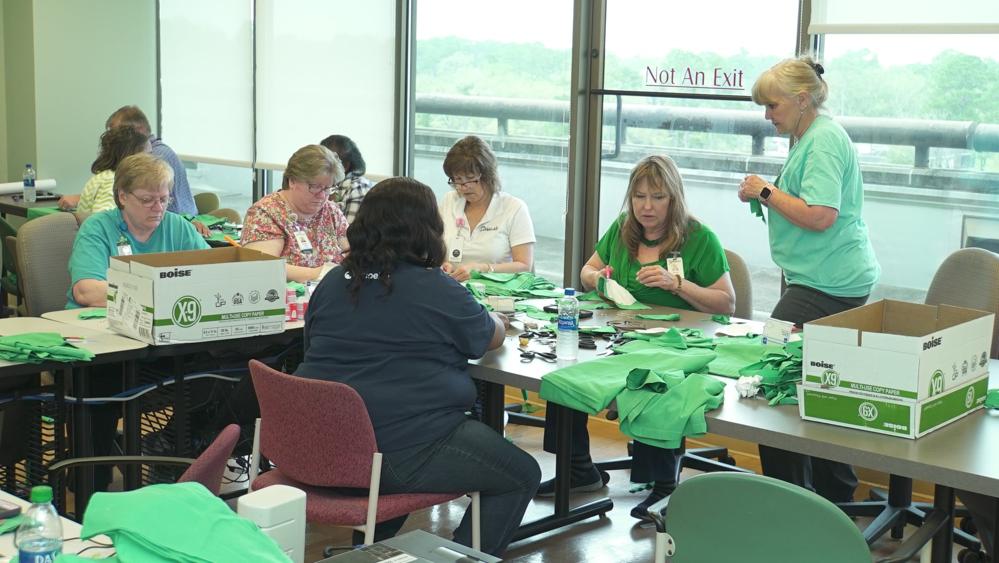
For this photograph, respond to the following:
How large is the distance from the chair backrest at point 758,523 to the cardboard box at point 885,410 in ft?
1.99

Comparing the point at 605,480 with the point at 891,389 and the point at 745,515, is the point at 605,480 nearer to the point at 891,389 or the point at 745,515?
the point at 891,389

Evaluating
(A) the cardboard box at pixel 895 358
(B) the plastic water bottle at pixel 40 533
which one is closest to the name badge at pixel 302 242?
(A) the cardboard box at pixel 895 358

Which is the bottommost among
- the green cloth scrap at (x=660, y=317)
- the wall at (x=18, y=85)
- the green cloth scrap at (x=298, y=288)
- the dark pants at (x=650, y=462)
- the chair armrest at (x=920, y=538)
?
the dark pants at (x=650, y=462)

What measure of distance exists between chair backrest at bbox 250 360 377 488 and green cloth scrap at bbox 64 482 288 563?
3.30 ft

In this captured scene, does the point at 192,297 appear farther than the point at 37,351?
Yes

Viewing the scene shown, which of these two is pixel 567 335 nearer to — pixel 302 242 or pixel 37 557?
pixel 302 242

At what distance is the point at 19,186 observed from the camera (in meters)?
7.31

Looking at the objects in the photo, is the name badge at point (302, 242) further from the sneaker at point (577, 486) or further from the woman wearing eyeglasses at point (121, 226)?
the sneaker at point (577, 486)

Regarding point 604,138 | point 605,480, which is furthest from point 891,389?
point 604,138

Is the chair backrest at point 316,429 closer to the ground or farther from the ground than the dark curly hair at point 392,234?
closer to the ground

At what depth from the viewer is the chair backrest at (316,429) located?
2679 millimetres

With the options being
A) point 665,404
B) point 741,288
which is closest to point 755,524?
point 665,404

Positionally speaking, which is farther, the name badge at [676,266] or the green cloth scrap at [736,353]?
the name badge at [676,266]

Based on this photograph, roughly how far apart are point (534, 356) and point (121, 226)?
5.62ft
